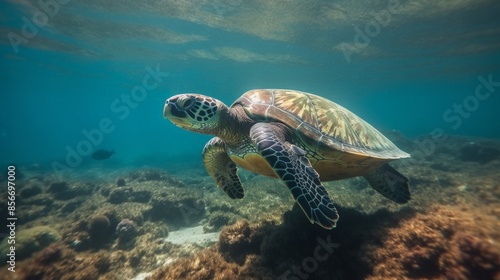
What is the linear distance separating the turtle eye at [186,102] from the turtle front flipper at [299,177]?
1.31 meters

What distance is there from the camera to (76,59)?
29.7 metres

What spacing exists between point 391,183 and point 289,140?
331 centimetres

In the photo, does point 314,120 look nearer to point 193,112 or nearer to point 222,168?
point 193,112

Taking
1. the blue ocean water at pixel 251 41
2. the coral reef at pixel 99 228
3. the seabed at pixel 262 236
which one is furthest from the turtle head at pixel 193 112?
the blue ocean water at pixel 251 41

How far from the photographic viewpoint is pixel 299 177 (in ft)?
11.4

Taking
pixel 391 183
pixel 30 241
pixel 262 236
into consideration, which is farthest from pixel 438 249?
pixel 30 241

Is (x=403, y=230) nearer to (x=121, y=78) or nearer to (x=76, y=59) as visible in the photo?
(x=76, y=59)

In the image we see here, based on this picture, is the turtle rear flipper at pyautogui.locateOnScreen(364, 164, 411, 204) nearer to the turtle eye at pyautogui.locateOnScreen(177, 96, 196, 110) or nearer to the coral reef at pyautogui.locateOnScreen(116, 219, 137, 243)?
the turtle eye at pyautogui.locateOnScreen(177, 96, 196, 110)

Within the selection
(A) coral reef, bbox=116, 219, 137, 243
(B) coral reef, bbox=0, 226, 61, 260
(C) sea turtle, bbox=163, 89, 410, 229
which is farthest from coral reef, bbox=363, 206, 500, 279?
(B) coral reef, bbox=0, 226, 61, 260

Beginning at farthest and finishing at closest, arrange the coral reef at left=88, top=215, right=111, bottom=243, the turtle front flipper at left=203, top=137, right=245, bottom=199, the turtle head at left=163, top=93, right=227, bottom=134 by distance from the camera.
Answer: the coral reef at left=88, top=215, right=111, bottom=243 < the turtle front flipper at left=203, top=137, right=245, bottom=199 < the turtle head at left=163, top=93, right=227, bottom=134

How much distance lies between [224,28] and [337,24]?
9579 mm

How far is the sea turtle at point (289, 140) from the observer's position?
12.2 feet

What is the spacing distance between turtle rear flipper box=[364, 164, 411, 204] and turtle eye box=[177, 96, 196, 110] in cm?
482

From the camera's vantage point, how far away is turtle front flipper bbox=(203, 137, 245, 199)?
5879 mm
